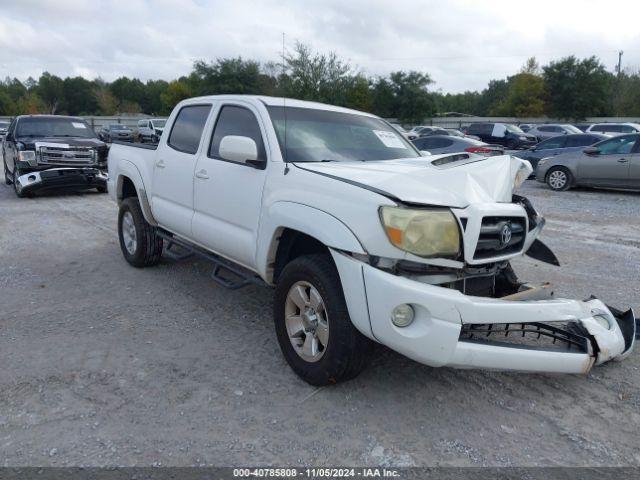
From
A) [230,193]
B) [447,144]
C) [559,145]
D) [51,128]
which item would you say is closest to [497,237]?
[230,193]

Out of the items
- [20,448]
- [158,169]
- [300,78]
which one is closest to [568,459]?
[20,448]

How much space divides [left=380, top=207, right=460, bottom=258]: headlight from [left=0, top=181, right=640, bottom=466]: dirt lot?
100 centimetres

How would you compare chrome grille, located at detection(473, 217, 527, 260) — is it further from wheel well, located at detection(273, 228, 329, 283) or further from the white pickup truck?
wheel well, located at detection(273, 228, 329, 283)

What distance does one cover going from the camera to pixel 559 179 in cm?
1356

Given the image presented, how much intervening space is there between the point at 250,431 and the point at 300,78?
47.2 m

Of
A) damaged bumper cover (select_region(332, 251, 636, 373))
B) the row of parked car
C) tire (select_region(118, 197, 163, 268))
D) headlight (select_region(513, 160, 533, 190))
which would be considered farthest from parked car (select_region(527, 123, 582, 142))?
damaged bumper cover (select_region(332, 251, 636, 373))

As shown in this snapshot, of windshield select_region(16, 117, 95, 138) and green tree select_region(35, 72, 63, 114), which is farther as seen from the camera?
green tree select_region(35, 72, 63, 114)

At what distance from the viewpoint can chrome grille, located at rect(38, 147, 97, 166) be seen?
1148 cm

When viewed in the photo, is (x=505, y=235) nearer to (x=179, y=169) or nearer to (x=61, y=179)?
(x=179, y=169)

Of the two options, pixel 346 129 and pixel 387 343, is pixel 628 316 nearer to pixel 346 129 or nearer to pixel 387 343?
pixel 387 343

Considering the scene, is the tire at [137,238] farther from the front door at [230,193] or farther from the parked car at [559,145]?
the parked car at [559,145]

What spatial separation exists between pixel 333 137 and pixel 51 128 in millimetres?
10460

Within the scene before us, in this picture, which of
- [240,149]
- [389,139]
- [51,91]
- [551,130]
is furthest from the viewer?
[51,91]

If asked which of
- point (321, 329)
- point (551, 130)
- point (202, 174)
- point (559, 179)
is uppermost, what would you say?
point (551, 130)
